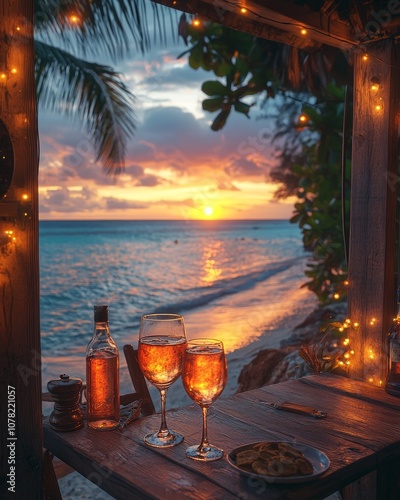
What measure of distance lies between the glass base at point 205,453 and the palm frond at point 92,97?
673 cm

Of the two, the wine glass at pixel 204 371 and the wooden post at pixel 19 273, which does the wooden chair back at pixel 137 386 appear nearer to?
the wooden post at pixel 19 273

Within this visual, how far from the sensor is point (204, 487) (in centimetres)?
130

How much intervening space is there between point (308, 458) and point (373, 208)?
1391 mm

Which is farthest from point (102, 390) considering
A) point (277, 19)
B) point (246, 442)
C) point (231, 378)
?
point (231, 378)

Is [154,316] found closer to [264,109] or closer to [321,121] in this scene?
[321,121]

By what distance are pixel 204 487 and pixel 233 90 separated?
12.2 feet

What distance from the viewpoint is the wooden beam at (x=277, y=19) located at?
222 cm

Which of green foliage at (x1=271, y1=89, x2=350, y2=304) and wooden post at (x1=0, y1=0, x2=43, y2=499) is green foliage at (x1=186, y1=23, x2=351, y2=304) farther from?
wooden post at (x1=0, y1=0, x2=43, y2=499)

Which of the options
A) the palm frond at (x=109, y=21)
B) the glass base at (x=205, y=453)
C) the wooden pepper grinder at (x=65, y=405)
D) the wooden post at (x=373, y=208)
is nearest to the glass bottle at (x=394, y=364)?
the wooden post at (x=373, y=208)

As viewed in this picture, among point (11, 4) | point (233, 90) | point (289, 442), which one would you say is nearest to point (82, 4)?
point (233, 90)

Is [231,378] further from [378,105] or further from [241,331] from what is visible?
[378,105]

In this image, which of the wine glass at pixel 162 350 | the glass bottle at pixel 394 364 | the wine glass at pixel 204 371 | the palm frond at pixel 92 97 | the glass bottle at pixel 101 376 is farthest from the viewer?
the palm frond at pixel 92 97

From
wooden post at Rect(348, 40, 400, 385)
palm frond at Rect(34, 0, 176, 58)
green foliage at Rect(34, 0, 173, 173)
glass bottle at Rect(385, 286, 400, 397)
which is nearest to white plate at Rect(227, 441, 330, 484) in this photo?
glass bottle at Rect(385, 286, 400, 397)

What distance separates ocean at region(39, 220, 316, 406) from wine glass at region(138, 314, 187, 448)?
6.01 metres
